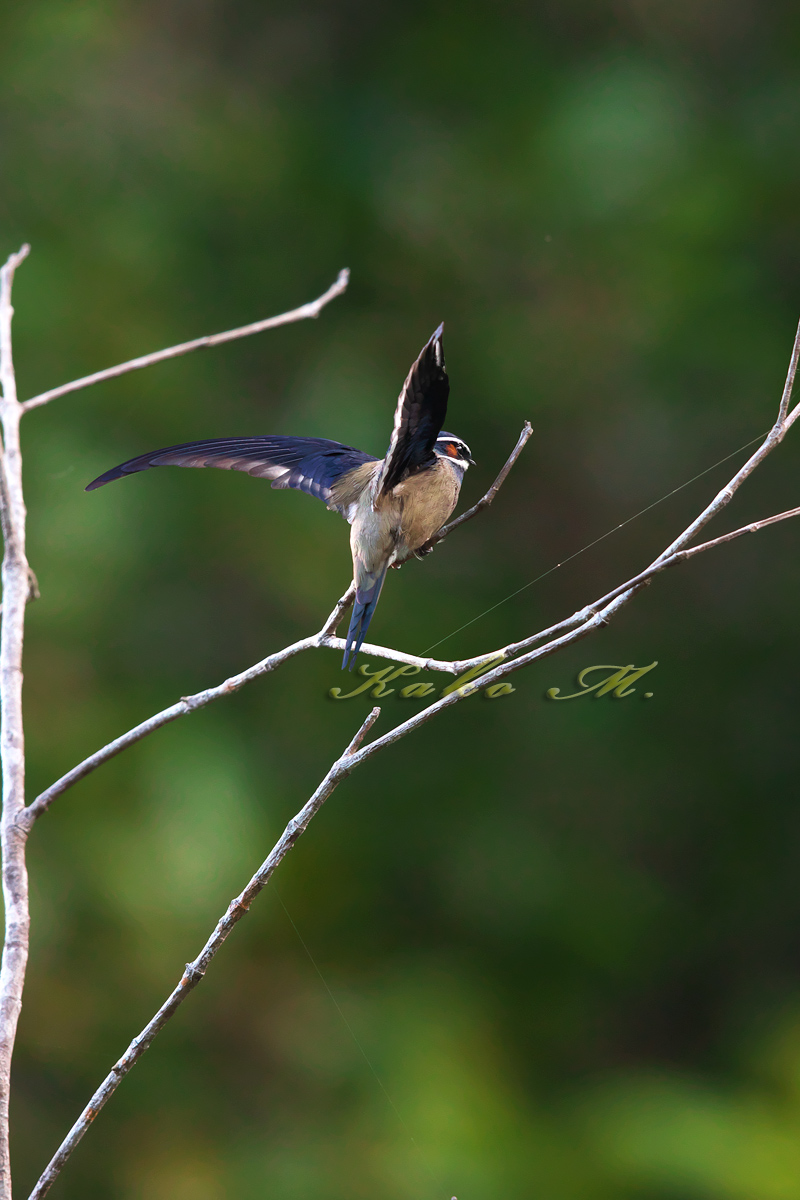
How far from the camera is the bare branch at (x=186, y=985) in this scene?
685 millimetres

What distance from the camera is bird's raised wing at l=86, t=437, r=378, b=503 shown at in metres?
1.37

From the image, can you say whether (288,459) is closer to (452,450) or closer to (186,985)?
(452,450)

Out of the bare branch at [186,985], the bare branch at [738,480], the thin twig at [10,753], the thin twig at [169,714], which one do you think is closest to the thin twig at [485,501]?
the thin twig at [169,714]

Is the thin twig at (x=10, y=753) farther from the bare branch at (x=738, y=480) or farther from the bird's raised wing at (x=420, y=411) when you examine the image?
the bare branch at (x=738, y=480)

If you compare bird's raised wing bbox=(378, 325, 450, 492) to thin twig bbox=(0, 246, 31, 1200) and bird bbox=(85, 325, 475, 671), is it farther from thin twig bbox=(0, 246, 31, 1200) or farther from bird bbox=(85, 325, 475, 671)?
thin twig bbox=(0, 246, 31, 1200)

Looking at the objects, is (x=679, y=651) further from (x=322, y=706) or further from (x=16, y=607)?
(x=16, y=607)

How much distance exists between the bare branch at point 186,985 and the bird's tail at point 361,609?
0.24m

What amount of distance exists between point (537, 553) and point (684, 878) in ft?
4.15

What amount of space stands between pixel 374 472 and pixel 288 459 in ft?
0.49

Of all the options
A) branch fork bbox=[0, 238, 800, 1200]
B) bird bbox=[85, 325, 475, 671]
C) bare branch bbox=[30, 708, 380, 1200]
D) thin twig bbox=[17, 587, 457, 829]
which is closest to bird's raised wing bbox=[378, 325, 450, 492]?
bird bbox=[85, 325, 475, 671]

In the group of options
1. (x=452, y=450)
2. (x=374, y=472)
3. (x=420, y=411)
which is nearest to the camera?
(x=420, y=411)

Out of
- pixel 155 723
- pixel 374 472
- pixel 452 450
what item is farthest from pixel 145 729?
pixel 452 450

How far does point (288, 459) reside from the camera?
148 centimetres

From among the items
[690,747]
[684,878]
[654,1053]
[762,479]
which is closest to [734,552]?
[762,479]
